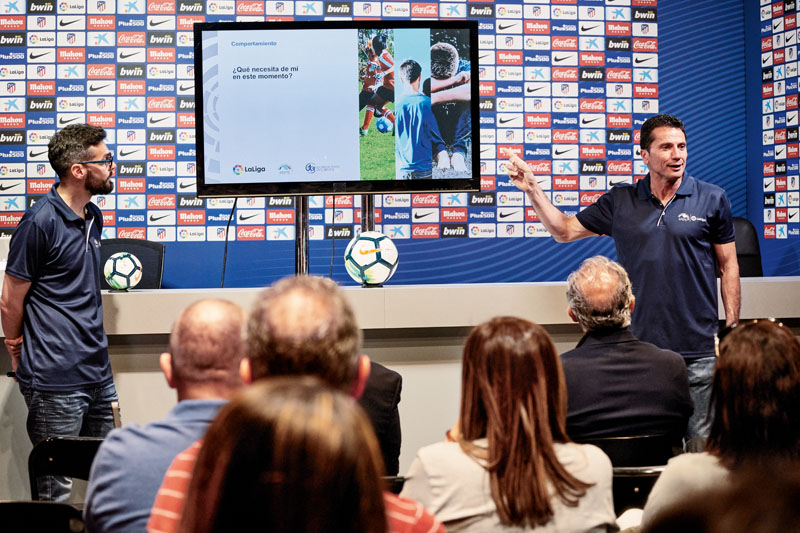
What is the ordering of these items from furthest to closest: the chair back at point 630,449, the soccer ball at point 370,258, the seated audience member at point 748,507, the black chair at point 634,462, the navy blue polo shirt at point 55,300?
the soccer ball at point 370,258 < the navy blue polo shirt at point 55,300 < the chair back at point 630,449 < the black chair at point 634,462 < the seated audience member at point 748,507

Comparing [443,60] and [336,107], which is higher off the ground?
[443,60]

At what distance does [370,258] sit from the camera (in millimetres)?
3281

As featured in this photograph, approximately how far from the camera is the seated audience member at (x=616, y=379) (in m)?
1.99

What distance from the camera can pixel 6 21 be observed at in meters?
5.58

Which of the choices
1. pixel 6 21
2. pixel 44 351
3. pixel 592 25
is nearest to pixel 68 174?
Result: pixel 44 351

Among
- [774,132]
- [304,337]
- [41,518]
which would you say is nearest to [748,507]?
[304,337]

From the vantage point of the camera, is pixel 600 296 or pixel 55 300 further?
pixel 55 300

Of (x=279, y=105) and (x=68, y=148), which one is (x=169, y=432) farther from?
(x=279, y=105)

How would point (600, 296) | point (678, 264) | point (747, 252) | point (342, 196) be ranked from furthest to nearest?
point (342, 196) < point (747, 252) < point (678, 264) < point (600, 296)

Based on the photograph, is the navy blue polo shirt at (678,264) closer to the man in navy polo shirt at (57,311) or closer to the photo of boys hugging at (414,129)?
the photo of boys hugging at (414,129)

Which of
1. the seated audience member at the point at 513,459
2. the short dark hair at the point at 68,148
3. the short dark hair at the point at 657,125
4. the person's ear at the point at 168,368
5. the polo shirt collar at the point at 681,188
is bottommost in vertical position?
the seated audience member at the point at 513,459

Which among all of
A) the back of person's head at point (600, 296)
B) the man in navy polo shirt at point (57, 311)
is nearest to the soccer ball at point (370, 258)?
the man in navy polo shirt at point (57, 311)

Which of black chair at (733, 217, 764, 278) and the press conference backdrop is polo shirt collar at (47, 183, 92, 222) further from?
black chair at (733, 217, 764, 278)

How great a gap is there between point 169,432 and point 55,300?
1.73 metres
